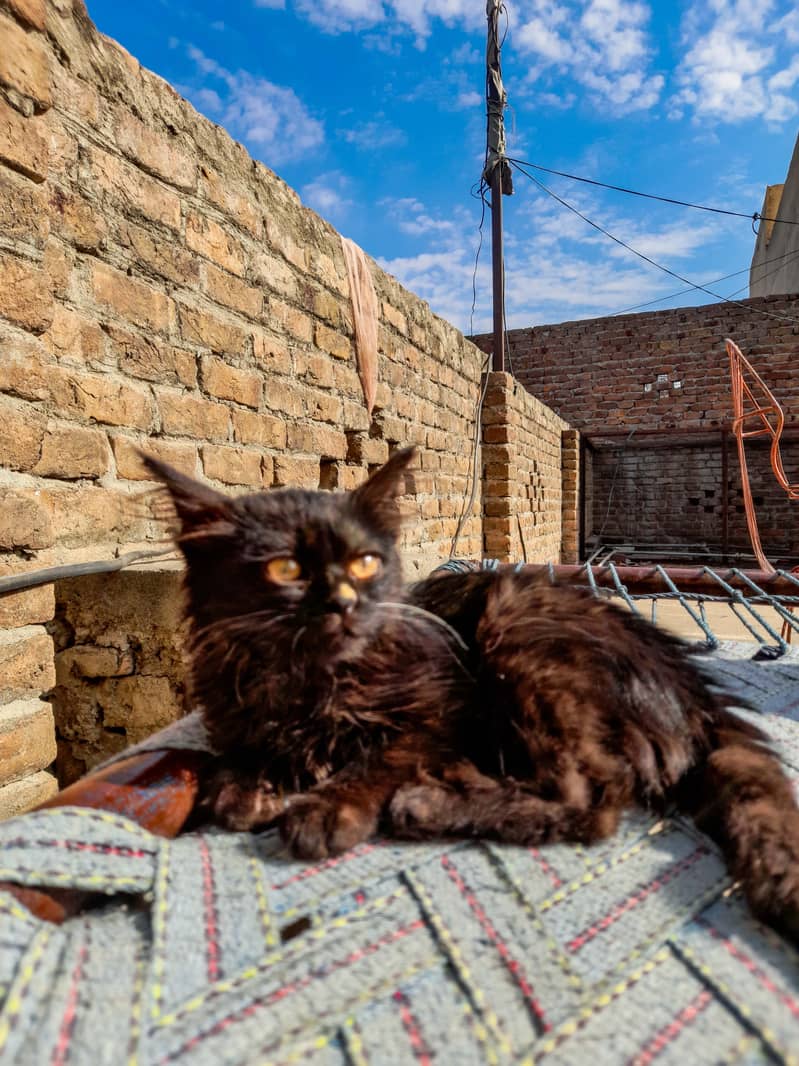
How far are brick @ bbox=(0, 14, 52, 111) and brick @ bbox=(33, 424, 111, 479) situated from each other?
0.83 m

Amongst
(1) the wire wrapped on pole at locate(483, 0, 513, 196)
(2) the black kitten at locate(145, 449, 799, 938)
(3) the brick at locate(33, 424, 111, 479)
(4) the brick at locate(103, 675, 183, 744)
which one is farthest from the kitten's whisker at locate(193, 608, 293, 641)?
(1) the wire wrapped on pole at locate(483, 0, 513, 196)

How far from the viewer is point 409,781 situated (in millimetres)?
951

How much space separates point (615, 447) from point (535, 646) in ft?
38.8

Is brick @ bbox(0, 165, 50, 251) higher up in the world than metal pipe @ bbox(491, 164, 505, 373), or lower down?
lower down

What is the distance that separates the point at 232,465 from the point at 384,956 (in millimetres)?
2105

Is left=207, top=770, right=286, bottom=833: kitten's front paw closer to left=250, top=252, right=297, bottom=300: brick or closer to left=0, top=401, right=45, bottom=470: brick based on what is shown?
left=0, top=401, right=45, bottom=470: brick

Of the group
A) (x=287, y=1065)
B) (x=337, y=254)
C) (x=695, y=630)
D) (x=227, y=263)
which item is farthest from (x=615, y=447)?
(x=287, y=1065)

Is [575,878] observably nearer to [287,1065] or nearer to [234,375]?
[287,1065]

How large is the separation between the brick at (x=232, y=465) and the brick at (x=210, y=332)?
0.42 meters

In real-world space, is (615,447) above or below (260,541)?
above

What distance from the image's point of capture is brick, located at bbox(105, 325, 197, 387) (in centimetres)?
193

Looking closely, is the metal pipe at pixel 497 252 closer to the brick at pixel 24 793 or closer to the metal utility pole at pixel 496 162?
the metal utility pole at pixel 496 162

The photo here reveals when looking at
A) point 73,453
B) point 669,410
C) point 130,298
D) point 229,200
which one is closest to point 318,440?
point 229,200

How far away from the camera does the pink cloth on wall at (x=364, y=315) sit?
3.49m
